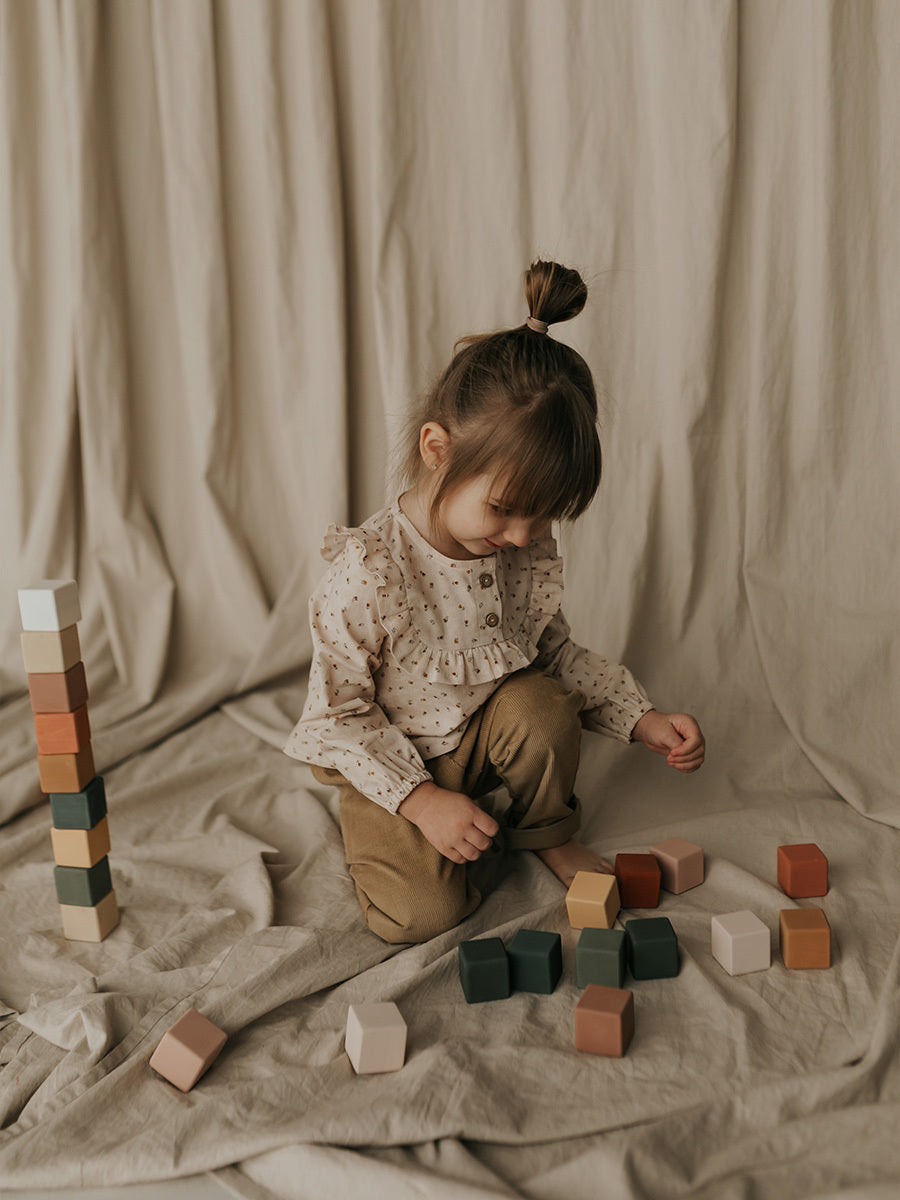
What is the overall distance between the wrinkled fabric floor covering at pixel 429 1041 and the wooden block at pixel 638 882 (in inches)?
1.3

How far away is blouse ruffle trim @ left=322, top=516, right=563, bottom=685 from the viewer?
1.20m

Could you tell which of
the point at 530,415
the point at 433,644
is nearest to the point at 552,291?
the point at 530,415

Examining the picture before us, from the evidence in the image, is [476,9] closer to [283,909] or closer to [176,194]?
[176,194]

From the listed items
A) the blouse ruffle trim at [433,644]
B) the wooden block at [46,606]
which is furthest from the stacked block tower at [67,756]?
the blouse ruffle trim at [433,644]

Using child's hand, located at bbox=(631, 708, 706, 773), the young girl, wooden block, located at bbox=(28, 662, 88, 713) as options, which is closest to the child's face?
the young girl

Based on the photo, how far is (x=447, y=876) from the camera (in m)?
1.19

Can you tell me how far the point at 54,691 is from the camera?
1.11 m

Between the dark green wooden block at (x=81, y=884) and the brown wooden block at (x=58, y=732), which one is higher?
the brown wooden block at (x=58, y=732)

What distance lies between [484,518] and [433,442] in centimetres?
10

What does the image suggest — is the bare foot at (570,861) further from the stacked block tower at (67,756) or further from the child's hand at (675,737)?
the stacked block tower at (67,756)

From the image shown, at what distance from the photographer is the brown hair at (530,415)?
3.57 ft

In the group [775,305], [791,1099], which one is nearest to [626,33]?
[775,305]

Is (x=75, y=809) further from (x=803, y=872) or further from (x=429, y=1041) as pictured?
(x=803, y=872)

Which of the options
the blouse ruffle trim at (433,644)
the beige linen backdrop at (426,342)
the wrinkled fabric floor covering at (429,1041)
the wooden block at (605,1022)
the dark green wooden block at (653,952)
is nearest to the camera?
the wrinkled fabric floor covering at (429,1041)
